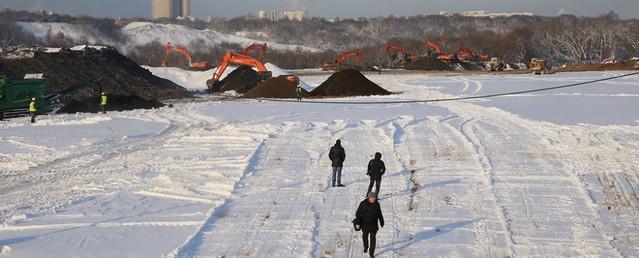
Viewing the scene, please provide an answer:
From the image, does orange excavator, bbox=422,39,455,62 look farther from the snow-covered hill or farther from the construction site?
the snow-covered hill

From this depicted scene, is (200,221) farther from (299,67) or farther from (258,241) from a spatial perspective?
(299,67)

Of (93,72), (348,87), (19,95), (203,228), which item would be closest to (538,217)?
(203,228)

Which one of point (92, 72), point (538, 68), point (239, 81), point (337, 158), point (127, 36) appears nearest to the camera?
point (337, 158)

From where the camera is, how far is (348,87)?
4350 cm

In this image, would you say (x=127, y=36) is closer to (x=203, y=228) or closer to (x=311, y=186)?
(x=311, y=186)

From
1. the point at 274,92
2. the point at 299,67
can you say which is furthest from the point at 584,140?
the point at 299,67

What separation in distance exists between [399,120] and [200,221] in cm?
1609

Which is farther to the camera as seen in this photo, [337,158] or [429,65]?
[429,65]

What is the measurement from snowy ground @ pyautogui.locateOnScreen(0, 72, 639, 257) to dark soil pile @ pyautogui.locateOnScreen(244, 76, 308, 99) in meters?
12.3

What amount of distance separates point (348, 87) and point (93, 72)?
66.8 feet

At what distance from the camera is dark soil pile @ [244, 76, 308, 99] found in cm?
4203

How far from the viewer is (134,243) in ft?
38.6

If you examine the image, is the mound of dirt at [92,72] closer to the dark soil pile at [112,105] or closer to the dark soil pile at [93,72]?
the dark soil pile at [93,72]

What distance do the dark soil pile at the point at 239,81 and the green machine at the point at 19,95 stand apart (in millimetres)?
19488
